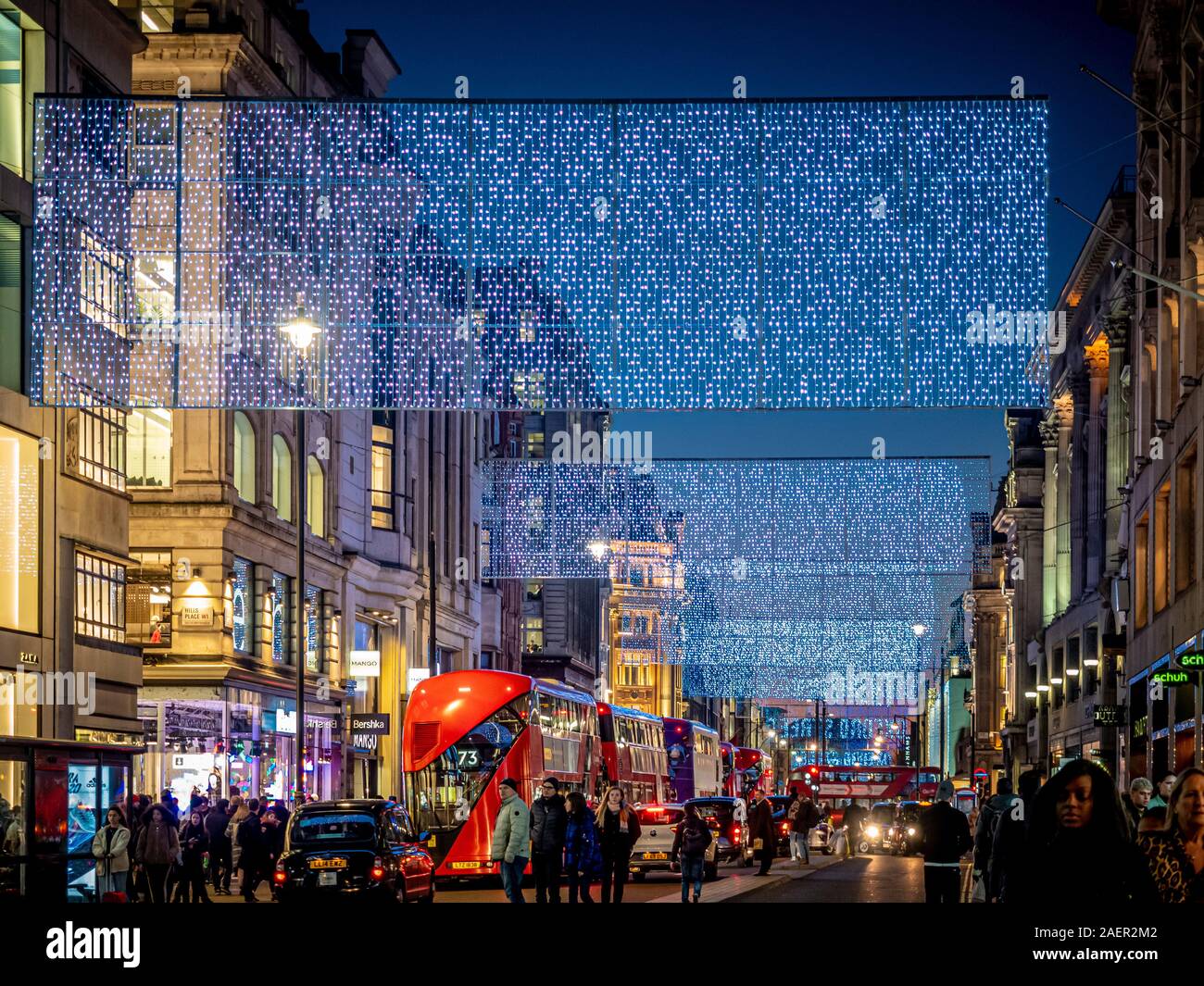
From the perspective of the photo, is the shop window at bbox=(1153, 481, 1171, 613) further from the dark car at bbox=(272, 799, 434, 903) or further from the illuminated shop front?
the dark car at bbox=(272, 799, 434, 903)

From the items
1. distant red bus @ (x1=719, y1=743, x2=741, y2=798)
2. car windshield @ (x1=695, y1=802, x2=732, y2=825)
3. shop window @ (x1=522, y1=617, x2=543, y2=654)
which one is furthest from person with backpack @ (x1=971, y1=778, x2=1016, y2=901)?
shop window @ (x1=522, y1=617, x2=543, y2=654)

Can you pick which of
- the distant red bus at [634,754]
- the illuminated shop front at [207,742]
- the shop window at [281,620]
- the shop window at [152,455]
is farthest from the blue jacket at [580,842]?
the shop window at [281,620]

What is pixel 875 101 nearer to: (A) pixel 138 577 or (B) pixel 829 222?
(B) pixel 829 222

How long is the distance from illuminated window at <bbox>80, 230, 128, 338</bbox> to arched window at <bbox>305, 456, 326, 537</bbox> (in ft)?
65.9

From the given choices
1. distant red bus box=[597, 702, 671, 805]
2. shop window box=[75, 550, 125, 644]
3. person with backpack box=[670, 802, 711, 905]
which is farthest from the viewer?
distant red bus box=[597, 702, 671, 805]

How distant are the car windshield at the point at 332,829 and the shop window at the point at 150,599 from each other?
71.0ft

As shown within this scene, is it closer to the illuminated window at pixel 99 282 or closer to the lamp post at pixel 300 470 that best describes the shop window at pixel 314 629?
the lamp post at pixel 300 470

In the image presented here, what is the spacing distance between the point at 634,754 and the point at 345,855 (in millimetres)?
26824

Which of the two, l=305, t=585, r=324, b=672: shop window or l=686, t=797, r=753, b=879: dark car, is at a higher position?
l=305, t=585, r=324, b=672: shop window

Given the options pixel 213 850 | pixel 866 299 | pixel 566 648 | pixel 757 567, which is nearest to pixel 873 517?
pixel 757 567

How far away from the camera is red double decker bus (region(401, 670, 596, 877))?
3806cm

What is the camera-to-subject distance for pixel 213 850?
119 feet

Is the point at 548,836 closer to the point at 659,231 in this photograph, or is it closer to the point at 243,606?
the point at 659,231

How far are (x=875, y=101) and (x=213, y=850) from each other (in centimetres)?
1893
